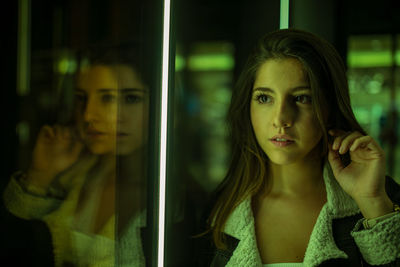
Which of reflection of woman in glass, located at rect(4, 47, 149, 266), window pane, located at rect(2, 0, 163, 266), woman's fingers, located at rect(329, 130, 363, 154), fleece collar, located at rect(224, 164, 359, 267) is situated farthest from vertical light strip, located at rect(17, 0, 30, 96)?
woman's fingers, located at rect(329, 130, 363, 154)

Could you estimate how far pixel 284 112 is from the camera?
2.90 ft

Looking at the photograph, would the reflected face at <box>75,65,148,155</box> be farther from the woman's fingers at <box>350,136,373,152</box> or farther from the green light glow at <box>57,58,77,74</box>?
the woman's fingers at <box>350,136,373,152</box>

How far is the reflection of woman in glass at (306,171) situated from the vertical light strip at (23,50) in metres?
0.51

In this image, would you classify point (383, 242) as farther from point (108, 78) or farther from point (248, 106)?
point (108, 78)

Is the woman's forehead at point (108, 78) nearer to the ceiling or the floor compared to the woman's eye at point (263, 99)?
nearer to the ceiling

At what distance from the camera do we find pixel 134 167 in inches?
39.9

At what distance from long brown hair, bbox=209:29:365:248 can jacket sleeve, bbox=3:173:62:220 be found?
0.40 m

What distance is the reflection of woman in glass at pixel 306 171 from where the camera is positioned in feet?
2.82

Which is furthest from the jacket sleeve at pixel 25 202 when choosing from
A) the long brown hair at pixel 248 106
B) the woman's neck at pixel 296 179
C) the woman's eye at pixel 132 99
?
the woman's neck at pixel 296 179

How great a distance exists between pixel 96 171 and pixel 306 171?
51 centimetres

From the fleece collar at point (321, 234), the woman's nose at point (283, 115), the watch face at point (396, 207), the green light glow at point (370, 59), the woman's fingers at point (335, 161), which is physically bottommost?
the fleece collar at point (321, 234)

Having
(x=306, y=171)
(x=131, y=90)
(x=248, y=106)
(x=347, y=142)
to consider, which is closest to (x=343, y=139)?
(x=347, y=142)

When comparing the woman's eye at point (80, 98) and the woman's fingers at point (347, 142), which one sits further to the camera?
the woman's eye at point (80, 98)

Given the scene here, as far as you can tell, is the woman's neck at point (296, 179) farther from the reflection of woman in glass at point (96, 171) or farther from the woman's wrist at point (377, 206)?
the reflection of woman in glass at point (96, 171)
